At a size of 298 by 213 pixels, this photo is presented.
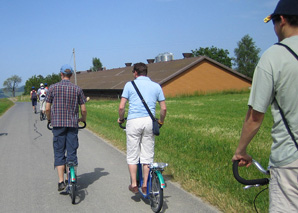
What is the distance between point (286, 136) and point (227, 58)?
3503 inches

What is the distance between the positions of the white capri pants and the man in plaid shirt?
98 centimetres

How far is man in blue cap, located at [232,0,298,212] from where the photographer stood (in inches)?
90.5

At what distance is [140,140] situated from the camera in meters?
4.96

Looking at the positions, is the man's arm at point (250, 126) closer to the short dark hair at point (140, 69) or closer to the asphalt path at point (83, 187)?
the asphalt path at point (83, 187)

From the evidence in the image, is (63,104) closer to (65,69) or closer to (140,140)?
(65,69)

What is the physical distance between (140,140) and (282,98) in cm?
286

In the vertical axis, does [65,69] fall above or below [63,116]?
above

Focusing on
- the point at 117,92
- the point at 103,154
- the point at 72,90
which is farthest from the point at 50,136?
the point at 117,92

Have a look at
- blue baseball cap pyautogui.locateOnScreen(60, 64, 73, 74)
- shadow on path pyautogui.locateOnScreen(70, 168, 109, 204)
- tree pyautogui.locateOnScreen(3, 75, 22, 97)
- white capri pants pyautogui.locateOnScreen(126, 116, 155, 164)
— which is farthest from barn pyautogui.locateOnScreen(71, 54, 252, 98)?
tree pyautogui.locateOnScreen(3, 75, 22, 97)

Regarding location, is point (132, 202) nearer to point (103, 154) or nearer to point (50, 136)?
point (103, 154)

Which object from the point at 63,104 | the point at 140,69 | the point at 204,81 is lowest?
the point at 63,104

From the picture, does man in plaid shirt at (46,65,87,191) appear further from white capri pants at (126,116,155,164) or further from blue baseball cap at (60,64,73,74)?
white capri pants at (126,116,155,164)

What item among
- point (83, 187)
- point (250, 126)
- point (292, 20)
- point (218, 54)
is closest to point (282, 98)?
point (250, 126)

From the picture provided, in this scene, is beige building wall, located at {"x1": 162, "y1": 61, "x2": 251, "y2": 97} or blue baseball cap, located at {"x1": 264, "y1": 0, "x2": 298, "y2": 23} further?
beige building wall, located at {"x1": 162, "y1": 61, "x2": 251, "y2": 97}
